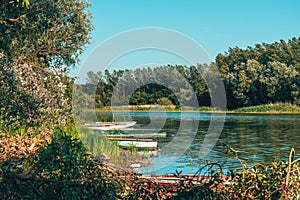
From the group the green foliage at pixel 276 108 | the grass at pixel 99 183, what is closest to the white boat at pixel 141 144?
the grass at pixel 99 183

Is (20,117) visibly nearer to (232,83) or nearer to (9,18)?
(9,18)

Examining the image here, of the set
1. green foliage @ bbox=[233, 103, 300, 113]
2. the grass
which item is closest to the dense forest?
green foliage @ bbox=[233, 103, 300, 113]

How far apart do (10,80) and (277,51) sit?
Result: 49.1 m

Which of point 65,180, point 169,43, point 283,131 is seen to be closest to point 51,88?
point 169,43

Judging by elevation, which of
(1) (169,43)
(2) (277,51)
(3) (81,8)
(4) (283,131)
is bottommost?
(4) (283,131)

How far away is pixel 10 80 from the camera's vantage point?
413 inches

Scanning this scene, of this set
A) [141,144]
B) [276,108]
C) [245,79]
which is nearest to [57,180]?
[141,144]

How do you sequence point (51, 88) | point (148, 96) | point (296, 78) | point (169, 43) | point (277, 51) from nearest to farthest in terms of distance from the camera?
point (51, 88), point (169, 43), point (148, 96), point (296, 78), point (277, 51)

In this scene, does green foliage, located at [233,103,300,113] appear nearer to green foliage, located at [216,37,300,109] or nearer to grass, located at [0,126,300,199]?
green foliage, located at [216,37,300,109]

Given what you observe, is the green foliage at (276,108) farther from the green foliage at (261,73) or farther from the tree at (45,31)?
the tree at (45,31)

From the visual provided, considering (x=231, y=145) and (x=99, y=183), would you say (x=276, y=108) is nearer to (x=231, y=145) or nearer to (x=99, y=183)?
(x=231, y=145)

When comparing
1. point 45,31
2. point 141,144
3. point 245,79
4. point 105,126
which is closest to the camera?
point 45,31

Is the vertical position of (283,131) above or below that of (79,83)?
below

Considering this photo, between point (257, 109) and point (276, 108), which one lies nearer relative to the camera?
point (276, 108)
